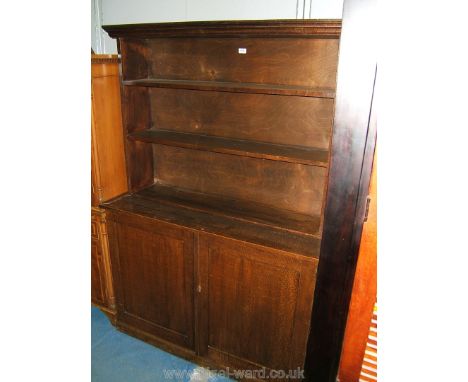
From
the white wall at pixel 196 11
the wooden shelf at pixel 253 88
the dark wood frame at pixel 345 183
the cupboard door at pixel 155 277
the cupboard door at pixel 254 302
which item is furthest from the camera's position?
the cupboard door at pixel 155 277

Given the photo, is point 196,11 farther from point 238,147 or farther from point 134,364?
point 134,364

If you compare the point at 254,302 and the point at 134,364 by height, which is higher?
the point at 254,302

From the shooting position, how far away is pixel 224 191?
208 cm

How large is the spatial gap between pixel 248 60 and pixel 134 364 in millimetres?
1938

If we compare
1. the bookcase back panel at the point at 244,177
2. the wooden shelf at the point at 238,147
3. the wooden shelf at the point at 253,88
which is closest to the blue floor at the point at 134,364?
the bookcase back panel at the point at 244,177

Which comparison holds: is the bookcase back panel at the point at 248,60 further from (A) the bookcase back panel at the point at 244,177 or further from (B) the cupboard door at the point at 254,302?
(B) the cupboard door at the point at 254,302

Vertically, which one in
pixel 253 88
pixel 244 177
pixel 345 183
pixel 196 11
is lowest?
pixel 244 177

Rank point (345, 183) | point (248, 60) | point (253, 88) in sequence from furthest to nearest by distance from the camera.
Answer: point (248, 60), point (253, 88), point (345, 183)

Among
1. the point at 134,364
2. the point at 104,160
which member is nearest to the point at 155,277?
the point at 134,364

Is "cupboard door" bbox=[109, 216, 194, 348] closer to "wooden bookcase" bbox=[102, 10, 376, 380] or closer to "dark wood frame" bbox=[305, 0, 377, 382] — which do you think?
"wooden bookcase" bbox=[102, 10, 376, 380]

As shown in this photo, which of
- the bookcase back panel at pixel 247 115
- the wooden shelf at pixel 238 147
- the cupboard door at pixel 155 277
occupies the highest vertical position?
the bookcase back panel at pixel 247 115

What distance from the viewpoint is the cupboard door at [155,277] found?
5.95 ft

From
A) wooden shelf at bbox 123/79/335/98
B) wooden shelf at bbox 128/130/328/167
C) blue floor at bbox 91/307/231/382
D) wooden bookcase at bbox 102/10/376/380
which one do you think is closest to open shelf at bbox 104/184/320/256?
wooden bookcase at bbox 102/10/376/380

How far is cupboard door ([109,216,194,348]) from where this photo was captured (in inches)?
71.4
